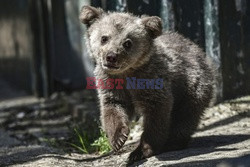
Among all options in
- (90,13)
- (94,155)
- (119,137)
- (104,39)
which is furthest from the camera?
(94,155)

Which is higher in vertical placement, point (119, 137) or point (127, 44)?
point (127, 44)

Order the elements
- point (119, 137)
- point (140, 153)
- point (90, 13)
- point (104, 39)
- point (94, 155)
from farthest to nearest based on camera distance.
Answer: point (94, 155), point (90, 13), point (104, 39), point (140, 153), point (119, 137)

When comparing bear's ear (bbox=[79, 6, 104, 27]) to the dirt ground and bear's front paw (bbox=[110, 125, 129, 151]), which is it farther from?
the dirt ground

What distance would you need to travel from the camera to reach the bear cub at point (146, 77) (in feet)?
18.2

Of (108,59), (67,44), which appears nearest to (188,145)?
(108,59)

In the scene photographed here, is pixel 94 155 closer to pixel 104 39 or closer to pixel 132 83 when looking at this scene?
pixel 132 83

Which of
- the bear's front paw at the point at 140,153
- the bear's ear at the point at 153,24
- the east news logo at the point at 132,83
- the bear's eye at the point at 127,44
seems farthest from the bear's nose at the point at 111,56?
the bear's front paw at the point at 140,153

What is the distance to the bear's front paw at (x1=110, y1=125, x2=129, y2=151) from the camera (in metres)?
5.38

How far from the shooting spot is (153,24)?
225 inches

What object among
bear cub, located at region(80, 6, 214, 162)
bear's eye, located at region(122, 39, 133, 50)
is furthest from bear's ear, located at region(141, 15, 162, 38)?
bear's eye, located at region(122, 39, 133, 50)

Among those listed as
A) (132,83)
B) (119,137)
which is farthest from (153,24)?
(119,137)

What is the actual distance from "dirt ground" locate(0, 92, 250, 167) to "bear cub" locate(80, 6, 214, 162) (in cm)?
25

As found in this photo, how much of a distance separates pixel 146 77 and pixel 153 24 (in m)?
0.54

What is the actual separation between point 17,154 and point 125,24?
1.77 m
